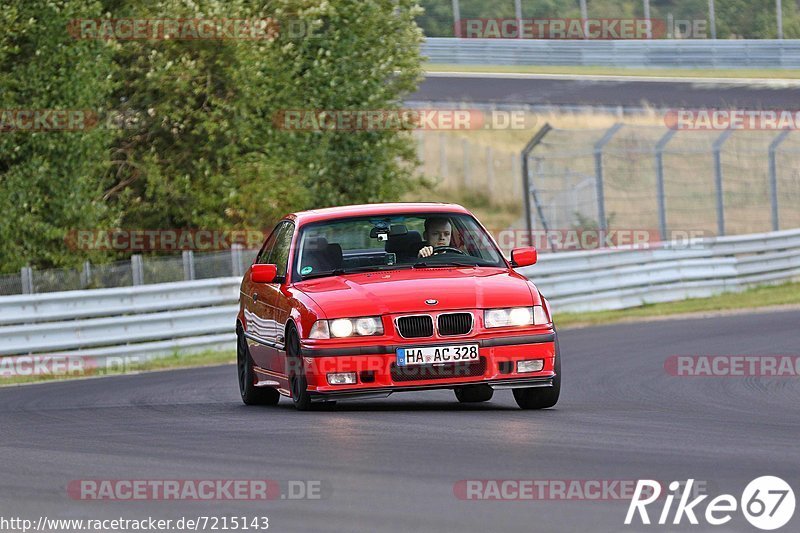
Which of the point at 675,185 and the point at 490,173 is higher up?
the point at 490,173

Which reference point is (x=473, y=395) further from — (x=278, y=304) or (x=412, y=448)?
(x=412, y=448)

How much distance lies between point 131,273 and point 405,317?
1200 centimetres

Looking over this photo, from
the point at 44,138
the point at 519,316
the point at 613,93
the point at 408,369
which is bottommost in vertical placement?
the point at 613,93

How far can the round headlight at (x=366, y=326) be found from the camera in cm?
1095

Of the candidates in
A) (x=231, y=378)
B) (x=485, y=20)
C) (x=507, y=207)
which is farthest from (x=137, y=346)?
(x=485, y=20)

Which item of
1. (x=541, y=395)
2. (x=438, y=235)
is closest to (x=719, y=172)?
(x=438, y=235)

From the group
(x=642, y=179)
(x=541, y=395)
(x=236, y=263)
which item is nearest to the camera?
(x=541, y=395)

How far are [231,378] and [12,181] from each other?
8.91 metres

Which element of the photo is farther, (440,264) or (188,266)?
(188,266)

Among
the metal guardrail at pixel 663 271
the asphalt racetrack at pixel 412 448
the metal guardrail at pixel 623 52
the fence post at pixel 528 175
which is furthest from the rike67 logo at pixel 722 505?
the metal guardrail at pixel 623 52

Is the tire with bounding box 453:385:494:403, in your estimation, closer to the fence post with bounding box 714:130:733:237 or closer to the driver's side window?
the driver's side window

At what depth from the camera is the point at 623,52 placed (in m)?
47.5

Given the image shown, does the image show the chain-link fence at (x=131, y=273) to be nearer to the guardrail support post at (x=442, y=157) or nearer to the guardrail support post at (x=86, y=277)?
the guardrail support post at (x=86, y=277)

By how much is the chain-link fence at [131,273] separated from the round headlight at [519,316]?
11195mm
